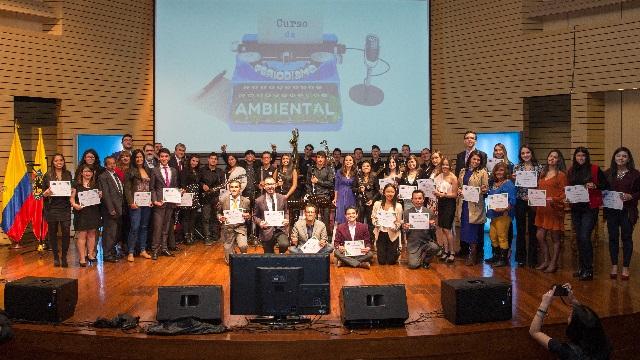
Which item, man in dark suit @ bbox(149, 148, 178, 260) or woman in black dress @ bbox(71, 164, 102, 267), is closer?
woman in black dress @ bbox(71, 164, 102, 267)

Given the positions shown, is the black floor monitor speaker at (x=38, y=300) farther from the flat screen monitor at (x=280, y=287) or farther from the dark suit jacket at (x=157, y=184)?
the dark suit jacket at (x=157, y=184)

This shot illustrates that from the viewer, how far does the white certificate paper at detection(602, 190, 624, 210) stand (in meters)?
7.69

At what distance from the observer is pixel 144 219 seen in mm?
9547

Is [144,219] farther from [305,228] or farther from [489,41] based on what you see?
[489,41]

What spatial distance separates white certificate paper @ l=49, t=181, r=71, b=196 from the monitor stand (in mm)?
4062

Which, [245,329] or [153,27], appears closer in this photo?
[245,329]

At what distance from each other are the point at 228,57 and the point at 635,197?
8.49 m

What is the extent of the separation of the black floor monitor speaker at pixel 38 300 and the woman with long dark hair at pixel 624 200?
629cm

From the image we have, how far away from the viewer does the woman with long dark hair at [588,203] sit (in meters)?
7.90

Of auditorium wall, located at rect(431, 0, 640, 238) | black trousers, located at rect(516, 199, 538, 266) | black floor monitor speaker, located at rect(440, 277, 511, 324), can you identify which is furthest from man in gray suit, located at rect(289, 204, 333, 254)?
auditorium wall, located at rect(431, 0, 640, 238)

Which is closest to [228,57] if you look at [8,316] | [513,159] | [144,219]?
[144,219]

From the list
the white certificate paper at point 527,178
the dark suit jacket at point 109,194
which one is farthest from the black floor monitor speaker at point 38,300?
the white certificate paper at point 527,178

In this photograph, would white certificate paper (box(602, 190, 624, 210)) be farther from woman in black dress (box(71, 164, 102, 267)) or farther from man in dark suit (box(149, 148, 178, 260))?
woman in black dress (box(71, 164, 102, 267))

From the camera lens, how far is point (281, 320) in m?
6.02
